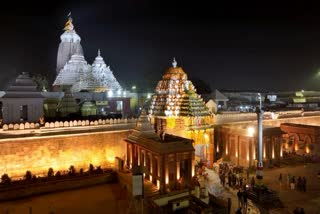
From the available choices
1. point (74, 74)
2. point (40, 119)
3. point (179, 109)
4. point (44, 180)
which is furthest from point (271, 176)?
point (74, 74)

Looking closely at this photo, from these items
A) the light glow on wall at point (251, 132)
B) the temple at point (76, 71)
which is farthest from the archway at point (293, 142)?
the temple at point (76, 71)

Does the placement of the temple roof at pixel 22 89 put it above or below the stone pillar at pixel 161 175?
above

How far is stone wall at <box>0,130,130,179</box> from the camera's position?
14.9m

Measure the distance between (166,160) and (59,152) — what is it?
7249 millimetres

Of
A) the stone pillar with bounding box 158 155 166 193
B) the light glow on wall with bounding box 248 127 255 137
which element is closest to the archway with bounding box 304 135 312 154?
the light glow on wall with bounding box 248 127 255 137

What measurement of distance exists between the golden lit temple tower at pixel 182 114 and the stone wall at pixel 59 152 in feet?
12.3

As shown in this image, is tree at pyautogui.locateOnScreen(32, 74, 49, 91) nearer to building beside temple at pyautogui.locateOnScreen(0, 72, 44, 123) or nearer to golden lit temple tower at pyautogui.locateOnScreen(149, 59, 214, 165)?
building beside temple at pyautogui.locateOnScreen(0, 72, 44, 123)

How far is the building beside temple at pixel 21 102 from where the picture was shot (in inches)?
658

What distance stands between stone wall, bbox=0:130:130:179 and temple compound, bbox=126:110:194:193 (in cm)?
328

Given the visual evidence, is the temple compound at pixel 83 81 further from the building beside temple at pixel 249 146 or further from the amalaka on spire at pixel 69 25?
the building beside temple at pixel 249 146

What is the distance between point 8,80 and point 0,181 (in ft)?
101

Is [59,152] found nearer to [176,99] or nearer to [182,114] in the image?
[182,114]

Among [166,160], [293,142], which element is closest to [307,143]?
[293,142]

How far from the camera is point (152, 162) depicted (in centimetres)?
1375
